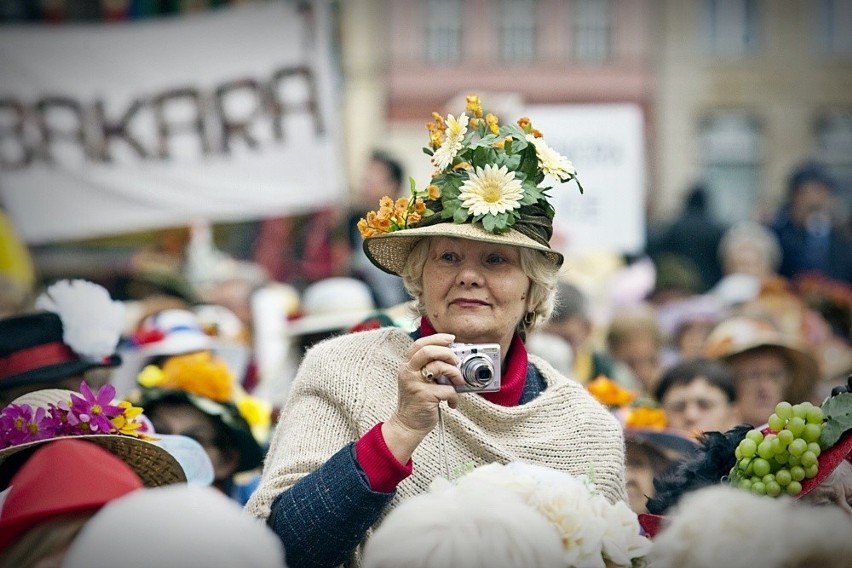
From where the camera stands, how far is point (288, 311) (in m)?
9.88

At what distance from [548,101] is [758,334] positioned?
18212 millimetres

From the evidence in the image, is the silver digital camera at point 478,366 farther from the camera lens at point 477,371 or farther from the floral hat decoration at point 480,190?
the floral hat decoration at point 480,190

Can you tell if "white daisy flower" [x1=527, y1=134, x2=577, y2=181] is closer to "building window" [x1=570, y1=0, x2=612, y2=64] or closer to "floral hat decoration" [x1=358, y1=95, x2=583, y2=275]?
"floral hat decoration" [x1=358, y1=95, x2=583, y2=275]

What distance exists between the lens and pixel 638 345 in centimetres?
912

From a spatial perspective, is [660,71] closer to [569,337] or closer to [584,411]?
[569,337]

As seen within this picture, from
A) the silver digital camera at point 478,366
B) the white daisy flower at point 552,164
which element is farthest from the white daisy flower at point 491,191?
the silver digital camera at point 478,366

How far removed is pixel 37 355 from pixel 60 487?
2.24 metres

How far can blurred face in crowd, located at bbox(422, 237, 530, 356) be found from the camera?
3953mm

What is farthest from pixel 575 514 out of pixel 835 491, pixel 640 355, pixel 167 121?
pixel 167 121

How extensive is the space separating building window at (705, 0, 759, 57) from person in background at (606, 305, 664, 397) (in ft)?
58.8

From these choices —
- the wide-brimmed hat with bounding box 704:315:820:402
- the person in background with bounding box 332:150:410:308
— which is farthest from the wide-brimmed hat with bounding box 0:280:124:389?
the wide-brimmed hat with bounding box 704:315:820:402

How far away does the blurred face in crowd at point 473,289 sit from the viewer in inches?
156

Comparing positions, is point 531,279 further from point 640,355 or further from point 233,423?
point 640,355

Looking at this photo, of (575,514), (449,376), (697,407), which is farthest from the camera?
(697,407)
